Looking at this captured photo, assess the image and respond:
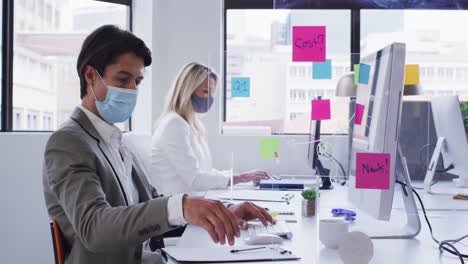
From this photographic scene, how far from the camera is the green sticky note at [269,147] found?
6.27 feet

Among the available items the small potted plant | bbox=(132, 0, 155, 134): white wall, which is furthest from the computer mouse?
bbox=(132, 0, 155, 134): white wall

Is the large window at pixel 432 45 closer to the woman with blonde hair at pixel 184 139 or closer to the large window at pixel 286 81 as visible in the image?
the large window at pixel 286 81

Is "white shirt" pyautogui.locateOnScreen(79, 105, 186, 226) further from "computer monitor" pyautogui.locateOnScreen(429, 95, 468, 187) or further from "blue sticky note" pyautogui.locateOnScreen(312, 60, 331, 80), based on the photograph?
"computer monitor" pyautogui.locateOnScreen(429, 95, 468, 187)

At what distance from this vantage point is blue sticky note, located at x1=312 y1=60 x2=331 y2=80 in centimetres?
153

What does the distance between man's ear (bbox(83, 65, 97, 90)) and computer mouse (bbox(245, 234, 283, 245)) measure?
26.1 inches

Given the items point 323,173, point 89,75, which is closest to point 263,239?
point 89,75

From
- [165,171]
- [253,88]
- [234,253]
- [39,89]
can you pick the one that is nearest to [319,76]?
[253,88]

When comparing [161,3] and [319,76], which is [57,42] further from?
[319,76]

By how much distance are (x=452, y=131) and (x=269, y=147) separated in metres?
0.92

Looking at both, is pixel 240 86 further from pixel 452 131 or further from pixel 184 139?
pixel 452 131

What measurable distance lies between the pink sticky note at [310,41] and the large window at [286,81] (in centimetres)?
3

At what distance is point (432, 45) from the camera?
2.68 meters

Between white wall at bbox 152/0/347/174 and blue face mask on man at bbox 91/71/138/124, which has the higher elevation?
white wall at bbox 152/0/347/174

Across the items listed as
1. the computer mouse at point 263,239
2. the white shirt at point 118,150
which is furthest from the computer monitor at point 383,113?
the white shirt at point 118,150
